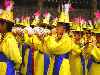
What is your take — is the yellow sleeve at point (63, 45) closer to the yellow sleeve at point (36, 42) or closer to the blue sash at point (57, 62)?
the blue sash at point (57, 62)

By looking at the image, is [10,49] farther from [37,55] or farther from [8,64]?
[37,55]

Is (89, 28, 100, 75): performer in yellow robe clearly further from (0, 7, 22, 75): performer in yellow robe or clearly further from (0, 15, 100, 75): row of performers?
(0, 7, 22, 75): performer in yellow robe

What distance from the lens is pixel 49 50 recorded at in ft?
32.7

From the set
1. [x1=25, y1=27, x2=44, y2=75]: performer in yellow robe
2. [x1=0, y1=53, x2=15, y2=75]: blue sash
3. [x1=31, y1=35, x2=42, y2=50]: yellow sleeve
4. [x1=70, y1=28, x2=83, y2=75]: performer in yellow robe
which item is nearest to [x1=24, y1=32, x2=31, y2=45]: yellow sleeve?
[x1=25, y1=27, x2=44, y2=75]: performer in yellow robe

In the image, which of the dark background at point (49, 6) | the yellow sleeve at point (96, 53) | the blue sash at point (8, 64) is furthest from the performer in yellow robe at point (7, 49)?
the dark background at point (49, 6)

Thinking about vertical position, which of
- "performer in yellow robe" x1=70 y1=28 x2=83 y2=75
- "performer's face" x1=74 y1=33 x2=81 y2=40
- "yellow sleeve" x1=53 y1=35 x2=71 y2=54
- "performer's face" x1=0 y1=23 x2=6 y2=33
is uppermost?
"performer's face" x1=0 y1=23 x2=6 y2=33

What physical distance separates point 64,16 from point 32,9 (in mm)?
17237

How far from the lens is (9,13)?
9023mm

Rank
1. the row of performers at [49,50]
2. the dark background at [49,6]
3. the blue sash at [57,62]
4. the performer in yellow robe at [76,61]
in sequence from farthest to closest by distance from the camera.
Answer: the dark background at [49,6] → the performer in yellow robe at [76,61] → the blue sash at [57,62] → the row of performers at [49,50]

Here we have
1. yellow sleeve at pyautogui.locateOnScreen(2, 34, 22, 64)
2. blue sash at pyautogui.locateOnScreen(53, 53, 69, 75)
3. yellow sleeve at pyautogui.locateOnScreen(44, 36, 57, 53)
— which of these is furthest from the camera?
blue sash at pyautogui.locateOnScreen(53, 53, 69, 75)

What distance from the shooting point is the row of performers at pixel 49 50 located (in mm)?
8820

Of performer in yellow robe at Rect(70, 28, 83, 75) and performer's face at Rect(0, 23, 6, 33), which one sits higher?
performer's face at Rect(0, 23, 6, 33)

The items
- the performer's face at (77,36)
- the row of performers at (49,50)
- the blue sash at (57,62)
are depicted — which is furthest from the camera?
the performer's face at (77,36)

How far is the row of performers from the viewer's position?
882cm
